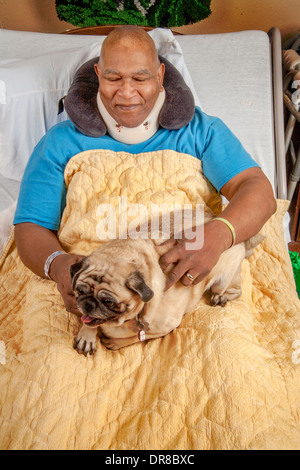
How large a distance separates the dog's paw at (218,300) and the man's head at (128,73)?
0.57m

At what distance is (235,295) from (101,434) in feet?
1.71

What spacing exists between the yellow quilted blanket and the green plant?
108cm

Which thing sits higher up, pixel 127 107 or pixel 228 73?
pixel 127 107

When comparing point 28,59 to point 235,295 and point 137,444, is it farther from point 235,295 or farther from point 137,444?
point 137,444

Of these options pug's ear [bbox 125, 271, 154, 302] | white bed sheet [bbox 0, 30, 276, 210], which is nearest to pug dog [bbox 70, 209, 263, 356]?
pug's ear [bbox 125, 271, 154, 302]

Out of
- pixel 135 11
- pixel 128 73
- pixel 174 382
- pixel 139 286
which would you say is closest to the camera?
pixel 139 286

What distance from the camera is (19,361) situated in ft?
3.09

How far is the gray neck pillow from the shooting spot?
1.14 meters

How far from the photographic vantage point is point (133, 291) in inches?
31.0

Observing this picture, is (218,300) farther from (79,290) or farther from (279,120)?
(279,120)

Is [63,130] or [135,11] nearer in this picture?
[63,130]

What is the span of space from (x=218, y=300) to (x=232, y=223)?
22cm

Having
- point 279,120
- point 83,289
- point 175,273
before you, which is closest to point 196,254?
point 175,273
